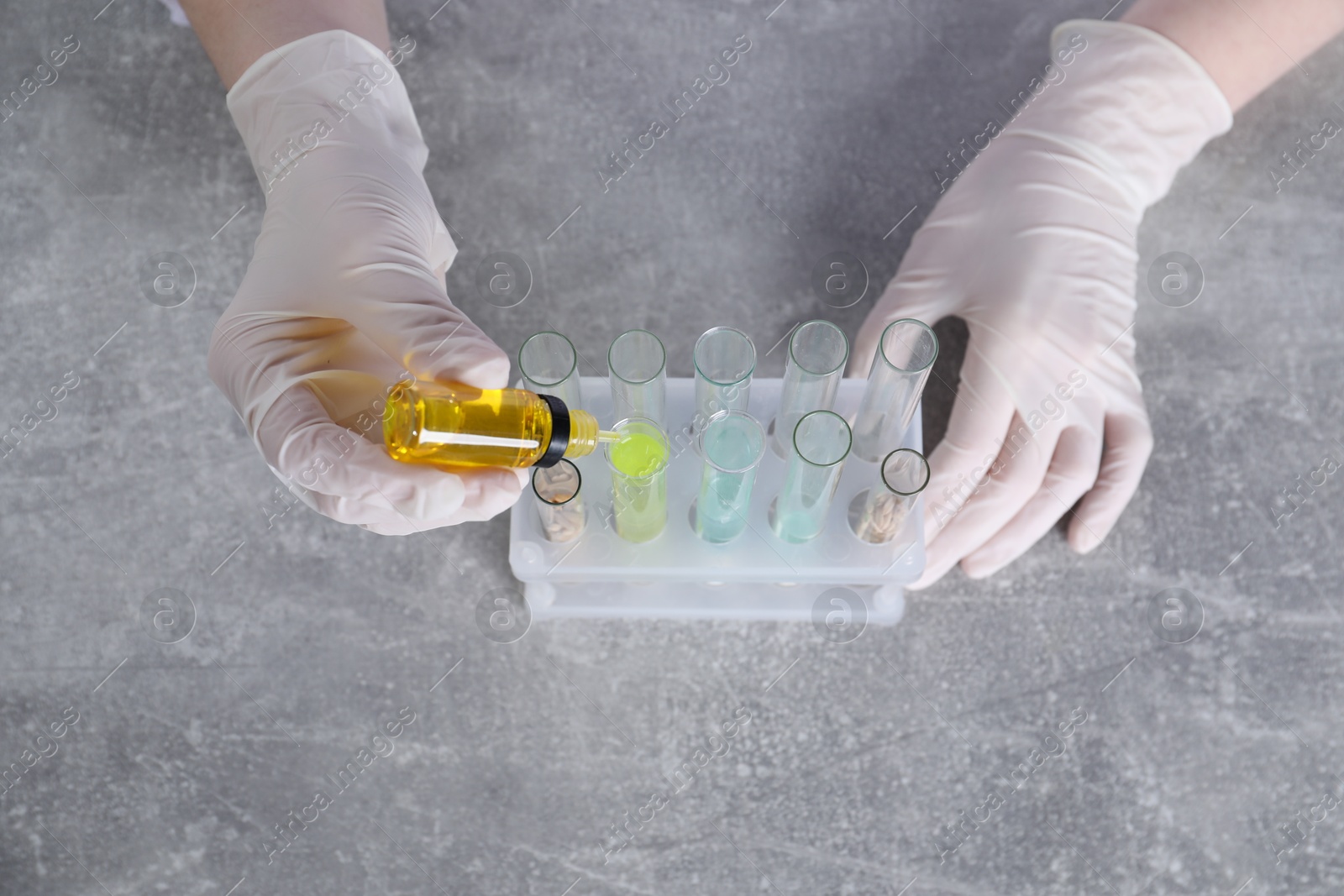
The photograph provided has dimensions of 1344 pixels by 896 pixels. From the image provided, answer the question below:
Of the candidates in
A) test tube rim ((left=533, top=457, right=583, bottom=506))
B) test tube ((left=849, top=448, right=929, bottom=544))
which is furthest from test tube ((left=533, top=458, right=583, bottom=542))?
test tube ((left=849, top=448, right=929, bottom=544))

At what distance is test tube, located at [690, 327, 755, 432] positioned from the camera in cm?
138

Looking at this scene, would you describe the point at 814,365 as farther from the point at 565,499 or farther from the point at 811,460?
the point at 565,499

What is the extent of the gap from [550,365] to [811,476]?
475 millimetres

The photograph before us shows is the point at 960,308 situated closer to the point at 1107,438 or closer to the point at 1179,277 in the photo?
the point at 1107,438

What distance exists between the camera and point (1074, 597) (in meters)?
1.82

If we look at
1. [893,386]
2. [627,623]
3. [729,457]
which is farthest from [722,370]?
[627,623]

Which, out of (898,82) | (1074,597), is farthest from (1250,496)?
(898,82)

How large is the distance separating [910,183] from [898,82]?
0.29m

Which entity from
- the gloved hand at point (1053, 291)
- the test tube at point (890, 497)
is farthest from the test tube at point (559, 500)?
the gloved hand at point (1053, 291)

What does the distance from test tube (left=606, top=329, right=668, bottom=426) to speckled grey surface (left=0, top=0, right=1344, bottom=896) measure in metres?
0.53

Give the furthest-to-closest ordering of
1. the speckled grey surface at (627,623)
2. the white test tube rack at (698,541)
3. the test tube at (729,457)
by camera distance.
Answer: the speckled grey surface at (627,623) < the white test tube rack at (698,541) < the test tube at (729,457)

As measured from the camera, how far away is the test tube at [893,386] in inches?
55.3

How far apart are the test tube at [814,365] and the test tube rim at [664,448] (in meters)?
0.21

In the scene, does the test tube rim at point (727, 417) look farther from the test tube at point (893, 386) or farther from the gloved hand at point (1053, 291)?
the gloved hand at point (1053, 291)
